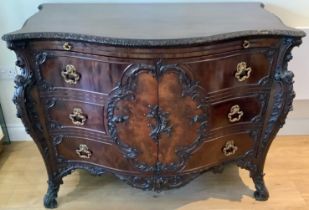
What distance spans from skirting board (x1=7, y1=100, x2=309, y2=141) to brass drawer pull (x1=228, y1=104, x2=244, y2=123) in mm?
839

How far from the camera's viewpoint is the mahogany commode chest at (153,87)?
1.22 m

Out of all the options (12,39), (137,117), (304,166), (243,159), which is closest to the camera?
(12,39)

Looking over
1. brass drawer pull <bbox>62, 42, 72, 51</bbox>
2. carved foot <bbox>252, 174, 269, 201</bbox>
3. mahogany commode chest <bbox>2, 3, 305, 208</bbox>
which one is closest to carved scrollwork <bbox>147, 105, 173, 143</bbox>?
mahogany commode chest <bbox>2, 3, 305, 208</bbox>

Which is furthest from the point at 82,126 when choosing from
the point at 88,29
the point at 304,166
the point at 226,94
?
the point at 304,166

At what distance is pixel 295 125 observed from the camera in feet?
7.13

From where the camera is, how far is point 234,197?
1.71 m

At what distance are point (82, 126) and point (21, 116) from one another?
263 millimetres

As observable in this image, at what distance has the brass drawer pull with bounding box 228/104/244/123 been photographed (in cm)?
140

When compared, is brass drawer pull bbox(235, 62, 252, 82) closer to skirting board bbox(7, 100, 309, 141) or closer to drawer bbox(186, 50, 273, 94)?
drawer bbox(186, 50, 273, 94)

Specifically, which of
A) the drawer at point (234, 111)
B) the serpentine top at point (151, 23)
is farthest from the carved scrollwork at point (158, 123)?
the serpentine top at point (151, 23)

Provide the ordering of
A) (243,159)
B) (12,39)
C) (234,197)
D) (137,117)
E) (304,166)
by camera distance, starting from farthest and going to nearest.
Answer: (304,166) < (234,197) < (243,159) < (137,117) < (12,39)

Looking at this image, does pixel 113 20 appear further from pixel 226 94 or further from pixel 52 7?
pixel 226 94

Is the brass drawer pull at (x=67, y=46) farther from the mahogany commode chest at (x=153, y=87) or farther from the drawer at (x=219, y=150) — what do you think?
the drawer at (x=219, y=150)

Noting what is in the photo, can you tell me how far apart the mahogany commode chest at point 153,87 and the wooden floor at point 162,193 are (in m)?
0.21
